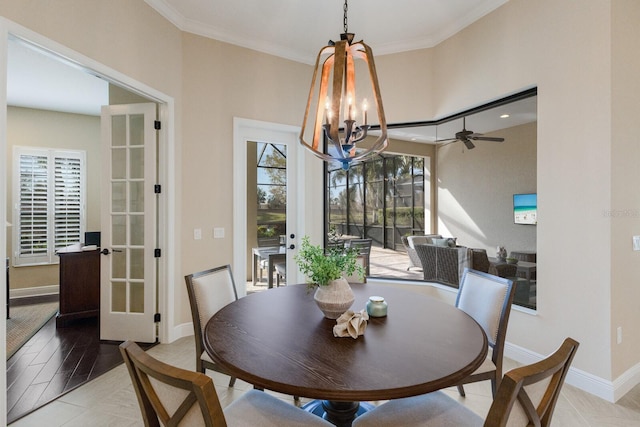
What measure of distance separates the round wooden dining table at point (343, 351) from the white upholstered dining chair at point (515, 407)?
23cm

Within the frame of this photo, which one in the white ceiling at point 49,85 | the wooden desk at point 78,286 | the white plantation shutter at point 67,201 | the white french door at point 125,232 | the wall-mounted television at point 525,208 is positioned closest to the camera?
the wall-mounted television at point 525,208

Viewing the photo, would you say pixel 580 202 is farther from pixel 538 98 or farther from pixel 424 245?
pixel 424 245

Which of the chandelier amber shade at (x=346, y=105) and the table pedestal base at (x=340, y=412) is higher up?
the chandelier amber shade at (x=346, y=105)

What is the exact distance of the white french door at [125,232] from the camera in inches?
126

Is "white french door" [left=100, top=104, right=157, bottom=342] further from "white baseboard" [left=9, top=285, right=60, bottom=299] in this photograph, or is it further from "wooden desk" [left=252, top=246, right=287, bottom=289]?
"white baseboard" [left=9, top=285, right=60, bottom=299]

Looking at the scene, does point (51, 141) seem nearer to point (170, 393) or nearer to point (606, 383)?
point (170, 393)

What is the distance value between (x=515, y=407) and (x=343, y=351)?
0.62 m

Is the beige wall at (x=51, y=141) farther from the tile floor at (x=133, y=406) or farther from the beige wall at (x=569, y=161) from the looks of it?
the beige wall at (x=569, y=161)

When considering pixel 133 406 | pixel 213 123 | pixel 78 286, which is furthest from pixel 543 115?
pixel 78 286

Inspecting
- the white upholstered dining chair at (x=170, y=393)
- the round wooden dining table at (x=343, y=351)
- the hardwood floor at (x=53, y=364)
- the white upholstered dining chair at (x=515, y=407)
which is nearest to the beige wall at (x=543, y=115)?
the hardwood floor at (x=53, y=364)

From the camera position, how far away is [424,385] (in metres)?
1.08

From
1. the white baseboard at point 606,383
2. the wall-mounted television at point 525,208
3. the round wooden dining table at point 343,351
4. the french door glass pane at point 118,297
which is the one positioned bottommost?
the white baseboard at point 606,383

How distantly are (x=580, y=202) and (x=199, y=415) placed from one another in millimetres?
2827

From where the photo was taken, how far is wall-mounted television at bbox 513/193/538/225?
9.45 feet
